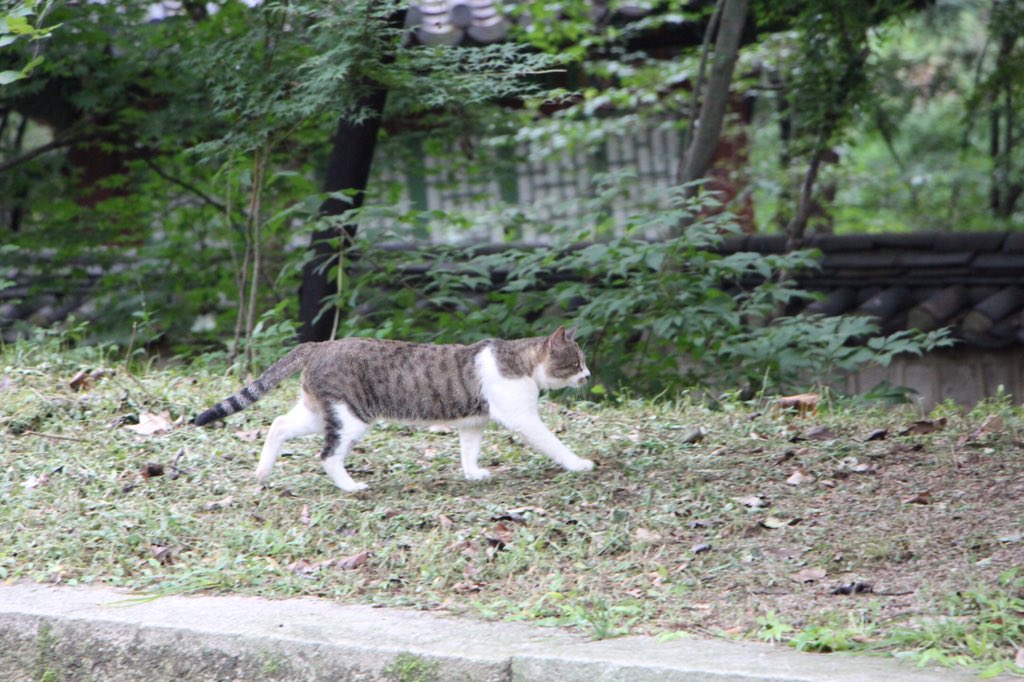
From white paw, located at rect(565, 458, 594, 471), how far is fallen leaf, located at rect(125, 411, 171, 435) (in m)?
2.09

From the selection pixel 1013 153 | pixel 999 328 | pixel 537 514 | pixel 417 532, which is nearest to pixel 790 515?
pixel 537 514

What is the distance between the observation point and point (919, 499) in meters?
4.22

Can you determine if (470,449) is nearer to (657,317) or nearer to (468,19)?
(657,317)

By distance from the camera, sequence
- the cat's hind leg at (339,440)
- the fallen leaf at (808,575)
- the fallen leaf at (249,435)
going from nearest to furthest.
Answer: the fallen leaf at (808,575) < the cat's hind leg at (339,440) < the fallen leaf at (249,435)

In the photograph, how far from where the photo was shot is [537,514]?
418cm

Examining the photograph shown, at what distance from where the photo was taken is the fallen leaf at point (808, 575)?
3541 mm

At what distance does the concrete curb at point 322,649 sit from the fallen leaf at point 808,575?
58 centimetres

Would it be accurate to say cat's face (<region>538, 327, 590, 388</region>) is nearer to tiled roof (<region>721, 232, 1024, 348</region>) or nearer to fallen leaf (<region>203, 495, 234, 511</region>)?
fallen leaf (<region>203, 495, 234, 511</region>)

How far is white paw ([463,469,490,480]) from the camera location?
485 cm

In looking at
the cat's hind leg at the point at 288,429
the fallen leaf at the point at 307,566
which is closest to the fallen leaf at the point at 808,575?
the fallen leaf at the point at 307,566

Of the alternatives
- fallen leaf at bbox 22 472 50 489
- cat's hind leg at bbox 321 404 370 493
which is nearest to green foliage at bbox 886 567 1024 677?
cat's hind leg at bbox 321 404 370 493

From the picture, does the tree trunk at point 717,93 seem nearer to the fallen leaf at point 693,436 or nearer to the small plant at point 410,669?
the fallen leaf at point 693,436

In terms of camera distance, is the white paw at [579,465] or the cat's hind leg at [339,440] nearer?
the cat's hind leg at [339,440]

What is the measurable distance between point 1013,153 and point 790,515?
11411 millimetres
